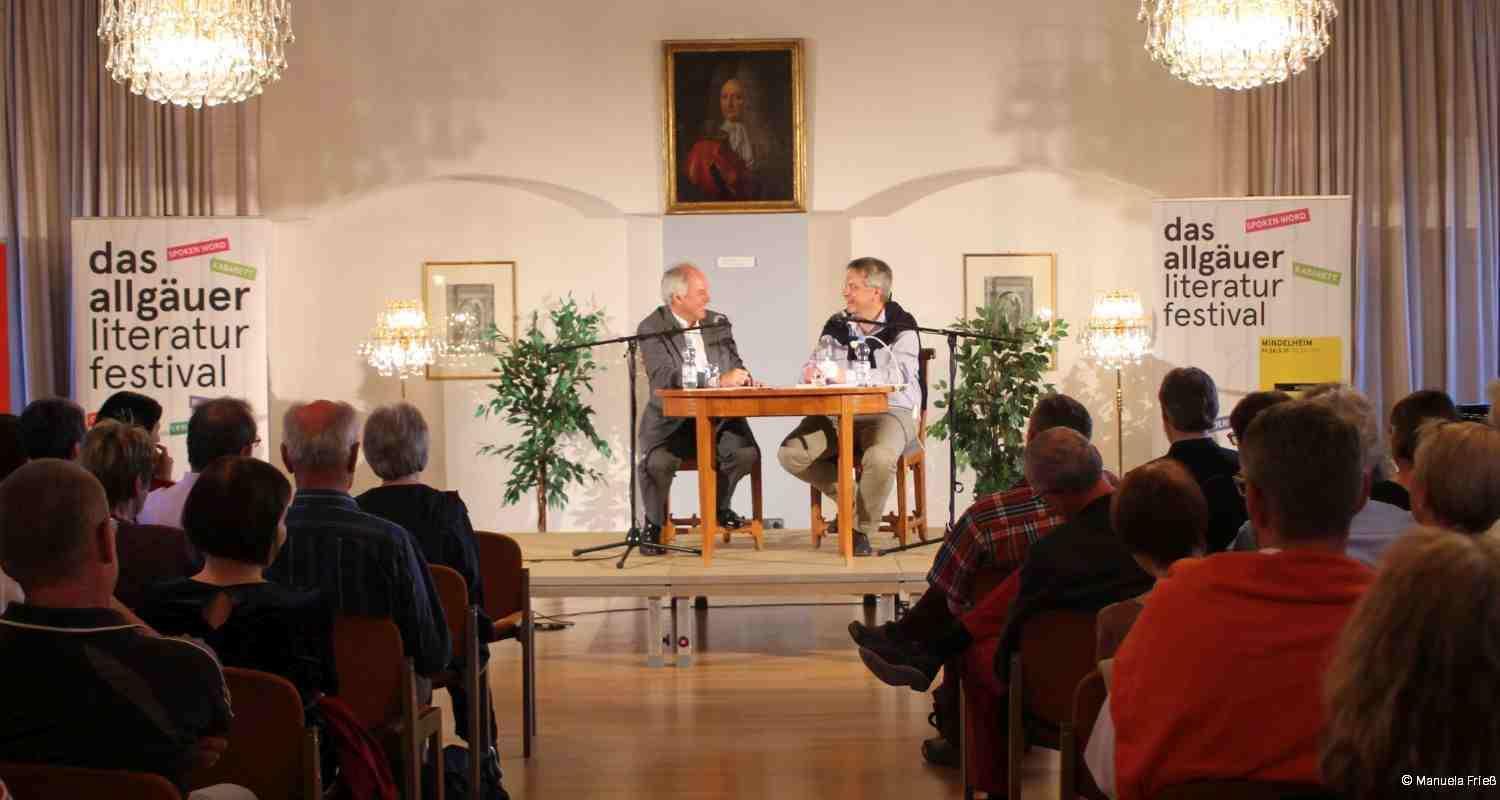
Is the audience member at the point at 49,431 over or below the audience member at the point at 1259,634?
over

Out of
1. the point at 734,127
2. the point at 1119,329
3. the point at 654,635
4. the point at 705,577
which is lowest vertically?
the point at 654,635

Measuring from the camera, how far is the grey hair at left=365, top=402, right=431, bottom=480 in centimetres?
441

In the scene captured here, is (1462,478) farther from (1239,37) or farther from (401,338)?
(401,338)

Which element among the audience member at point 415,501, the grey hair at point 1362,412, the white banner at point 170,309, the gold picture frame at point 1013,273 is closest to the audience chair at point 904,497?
the gold picture frame at point 1013,273

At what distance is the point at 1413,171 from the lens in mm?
9047

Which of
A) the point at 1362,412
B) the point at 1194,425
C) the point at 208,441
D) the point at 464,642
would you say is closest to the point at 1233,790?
the point at 1362,412

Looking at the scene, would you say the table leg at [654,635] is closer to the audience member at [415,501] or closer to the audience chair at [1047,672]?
the audience member at [415,501]

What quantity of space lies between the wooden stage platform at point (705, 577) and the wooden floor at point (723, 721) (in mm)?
230

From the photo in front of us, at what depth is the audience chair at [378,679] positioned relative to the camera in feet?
11.3

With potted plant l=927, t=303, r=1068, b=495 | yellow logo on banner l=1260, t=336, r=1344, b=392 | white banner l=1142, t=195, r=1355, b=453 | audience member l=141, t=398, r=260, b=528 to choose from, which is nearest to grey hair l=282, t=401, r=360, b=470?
audience member l=141, t=398, r=260, b=528

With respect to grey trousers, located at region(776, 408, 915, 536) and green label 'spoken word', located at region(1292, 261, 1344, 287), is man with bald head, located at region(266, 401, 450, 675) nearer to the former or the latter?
grey trousers, located at region(776, 408, 915, 536)

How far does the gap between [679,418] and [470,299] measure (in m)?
2.49

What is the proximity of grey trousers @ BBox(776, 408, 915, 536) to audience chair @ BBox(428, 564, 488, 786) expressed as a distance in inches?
114

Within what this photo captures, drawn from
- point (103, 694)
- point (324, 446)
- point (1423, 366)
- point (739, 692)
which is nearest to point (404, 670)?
point (324, 446)
